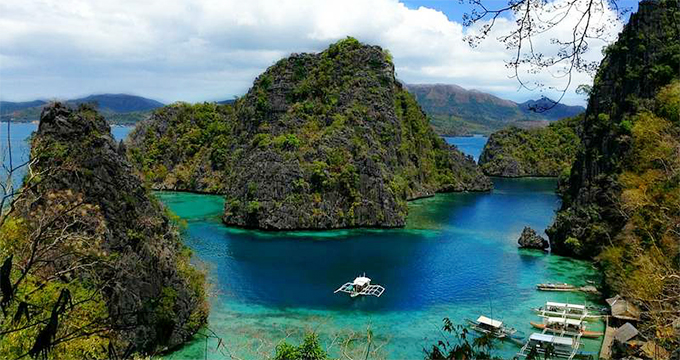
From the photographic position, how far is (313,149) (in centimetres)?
6081

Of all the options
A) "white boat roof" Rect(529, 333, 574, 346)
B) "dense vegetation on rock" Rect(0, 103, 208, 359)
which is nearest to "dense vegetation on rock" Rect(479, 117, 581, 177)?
"white boat roof" Rect(529, 333, 574, 346)

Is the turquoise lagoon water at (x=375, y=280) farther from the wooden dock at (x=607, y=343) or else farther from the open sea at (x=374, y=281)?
the wooden dock at (x=607, y=343)

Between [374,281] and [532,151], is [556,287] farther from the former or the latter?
[532,151]

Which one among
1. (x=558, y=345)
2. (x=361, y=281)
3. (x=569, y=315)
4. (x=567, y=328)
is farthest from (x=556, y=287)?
(x=361, y=281)

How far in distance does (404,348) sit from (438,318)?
481 centimetres

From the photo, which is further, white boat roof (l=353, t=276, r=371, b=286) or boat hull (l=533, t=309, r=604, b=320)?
white boat roof (l=353, t=276, r=371, b=286)

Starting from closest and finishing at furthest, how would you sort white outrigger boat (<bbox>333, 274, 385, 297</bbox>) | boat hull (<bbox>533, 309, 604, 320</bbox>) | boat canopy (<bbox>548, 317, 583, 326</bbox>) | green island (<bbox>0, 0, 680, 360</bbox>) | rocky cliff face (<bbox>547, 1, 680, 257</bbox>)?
green island (<bbox>0, 0, 680, 360</bbox>)
boat canopy (<bbox>548, 317, 583, 326</bbox>)
boat hull (<bbox>533, 309, 604, 320</bbox>)
white outrigger boat (<bbox>333, 274, 385, 297</bbox>)
rocky cliff face (<bbox>547, 1, 680, 257</bbox>)

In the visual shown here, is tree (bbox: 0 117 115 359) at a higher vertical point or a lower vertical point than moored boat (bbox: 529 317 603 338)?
higher

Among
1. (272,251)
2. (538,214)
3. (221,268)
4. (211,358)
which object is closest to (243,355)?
(211,358)

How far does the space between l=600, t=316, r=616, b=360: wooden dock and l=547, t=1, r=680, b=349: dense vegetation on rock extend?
7.32ft

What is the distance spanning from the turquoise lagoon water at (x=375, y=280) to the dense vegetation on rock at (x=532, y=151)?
2228 inches

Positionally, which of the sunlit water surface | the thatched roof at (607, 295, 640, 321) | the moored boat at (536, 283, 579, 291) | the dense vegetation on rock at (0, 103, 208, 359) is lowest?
the sunlit water surface

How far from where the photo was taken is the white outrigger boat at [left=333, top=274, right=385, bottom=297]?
32594 mm

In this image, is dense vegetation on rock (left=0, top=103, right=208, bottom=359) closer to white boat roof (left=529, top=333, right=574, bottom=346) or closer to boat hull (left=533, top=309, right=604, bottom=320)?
white boat roof (left=529, top=333, right=574, bottom=346)
